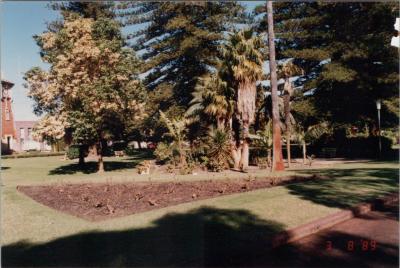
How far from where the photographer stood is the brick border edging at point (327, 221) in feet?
24.2

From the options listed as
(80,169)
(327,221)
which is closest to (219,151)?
(80,169)

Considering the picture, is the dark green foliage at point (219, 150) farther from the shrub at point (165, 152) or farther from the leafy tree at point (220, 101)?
the shrub at point (165, 152)

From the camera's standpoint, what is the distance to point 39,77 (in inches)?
911

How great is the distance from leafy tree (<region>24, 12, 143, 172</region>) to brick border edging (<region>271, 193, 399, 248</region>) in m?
14.4

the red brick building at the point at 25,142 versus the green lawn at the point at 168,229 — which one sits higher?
the red brick building at the point at 25,142

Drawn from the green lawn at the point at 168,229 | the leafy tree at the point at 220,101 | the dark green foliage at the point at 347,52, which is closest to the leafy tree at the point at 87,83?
the leafy tree at the point at 220,101

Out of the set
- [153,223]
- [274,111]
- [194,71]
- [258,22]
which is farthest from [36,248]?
[258,22]

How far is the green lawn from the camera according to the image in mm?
6316

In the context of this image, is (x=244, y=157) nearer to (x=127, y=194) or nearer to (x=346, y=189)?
(x=346, y=189)

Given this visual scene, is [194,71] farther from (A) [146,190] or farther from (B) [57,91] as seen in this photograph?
(A) [146,190]

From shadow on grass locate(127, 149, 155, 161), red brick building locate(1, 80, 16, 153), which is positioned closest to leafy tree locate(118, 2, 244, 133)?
shadow on grass locate(127, 149, 155, 161)

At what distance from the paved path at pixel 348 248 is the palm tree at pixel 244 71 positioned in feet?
41.5

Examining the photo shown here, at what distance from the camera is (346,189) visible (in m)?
12.3

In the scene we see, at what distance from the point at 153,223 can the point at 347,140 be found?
27.6m
